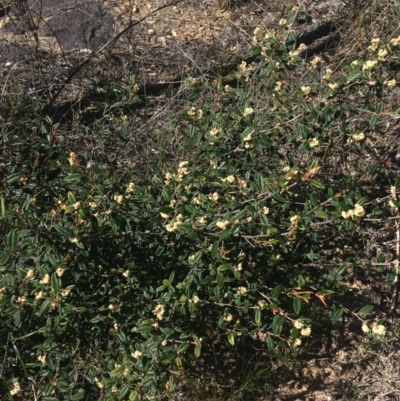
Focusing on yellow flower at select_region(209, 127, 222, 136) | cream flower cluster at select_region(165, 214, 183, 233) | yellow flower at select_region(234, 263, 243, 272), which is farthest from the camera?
yellow flower at select_region(209, 127, 222, 136)

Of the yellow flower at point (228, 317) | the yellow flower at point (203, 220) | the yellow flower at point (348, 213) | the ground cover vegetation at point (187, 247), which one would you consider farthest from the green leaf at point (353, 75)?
the yellow flower at point (228, 317)

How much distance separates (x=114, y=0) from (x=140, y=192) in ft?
10.2

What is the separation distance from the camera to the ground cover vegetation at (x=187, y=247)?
2.05 meters

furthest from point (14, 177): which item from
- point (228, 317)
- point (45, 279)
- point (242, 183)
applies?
point (228, 317)

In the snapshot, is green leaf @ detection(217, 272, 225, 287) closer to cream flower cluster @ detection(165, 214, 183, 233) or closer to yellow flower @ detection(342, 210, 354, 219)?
cream flower cluster @ detection(165, 214, 183, 233)

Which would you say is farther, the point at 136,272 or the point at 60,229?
the point at 136,272

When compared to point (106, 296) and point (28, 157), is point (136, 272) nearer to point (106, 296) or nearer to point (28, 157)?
point (106, 296)

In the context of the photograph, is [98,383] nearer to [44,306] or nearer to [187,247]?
[44,306]

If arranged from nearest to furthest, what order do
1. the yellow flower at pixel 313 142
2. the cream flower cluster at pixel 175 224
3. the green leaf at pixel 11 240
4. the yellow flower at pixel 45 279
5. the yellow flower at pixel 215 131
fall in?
the green leaf at pixel 11 240, the yellow flower at pixel 45 279, the cream flower cluster at pixel 175 224, the yellow flower at pixel 313 142, the yellow flower at pixel 215 131

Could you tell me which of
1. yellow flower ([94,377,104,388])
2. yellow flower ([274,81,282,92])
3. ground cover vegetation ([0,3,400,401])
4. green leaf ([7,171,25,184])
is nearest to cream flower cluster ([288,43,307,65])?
ground cover vegetation ([0,3,400,401])

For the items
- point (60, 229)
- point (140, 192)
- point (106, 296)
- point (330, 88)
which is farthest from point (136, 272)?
point (330, 88)

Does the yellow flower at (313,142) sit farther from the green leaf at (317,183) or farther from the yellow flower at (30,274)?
the yellow flower at (30,274)

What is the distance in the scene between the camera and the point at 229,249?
7.26 feet

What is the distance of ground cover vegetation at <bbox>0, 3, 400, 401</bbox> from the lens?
2.05 meters
